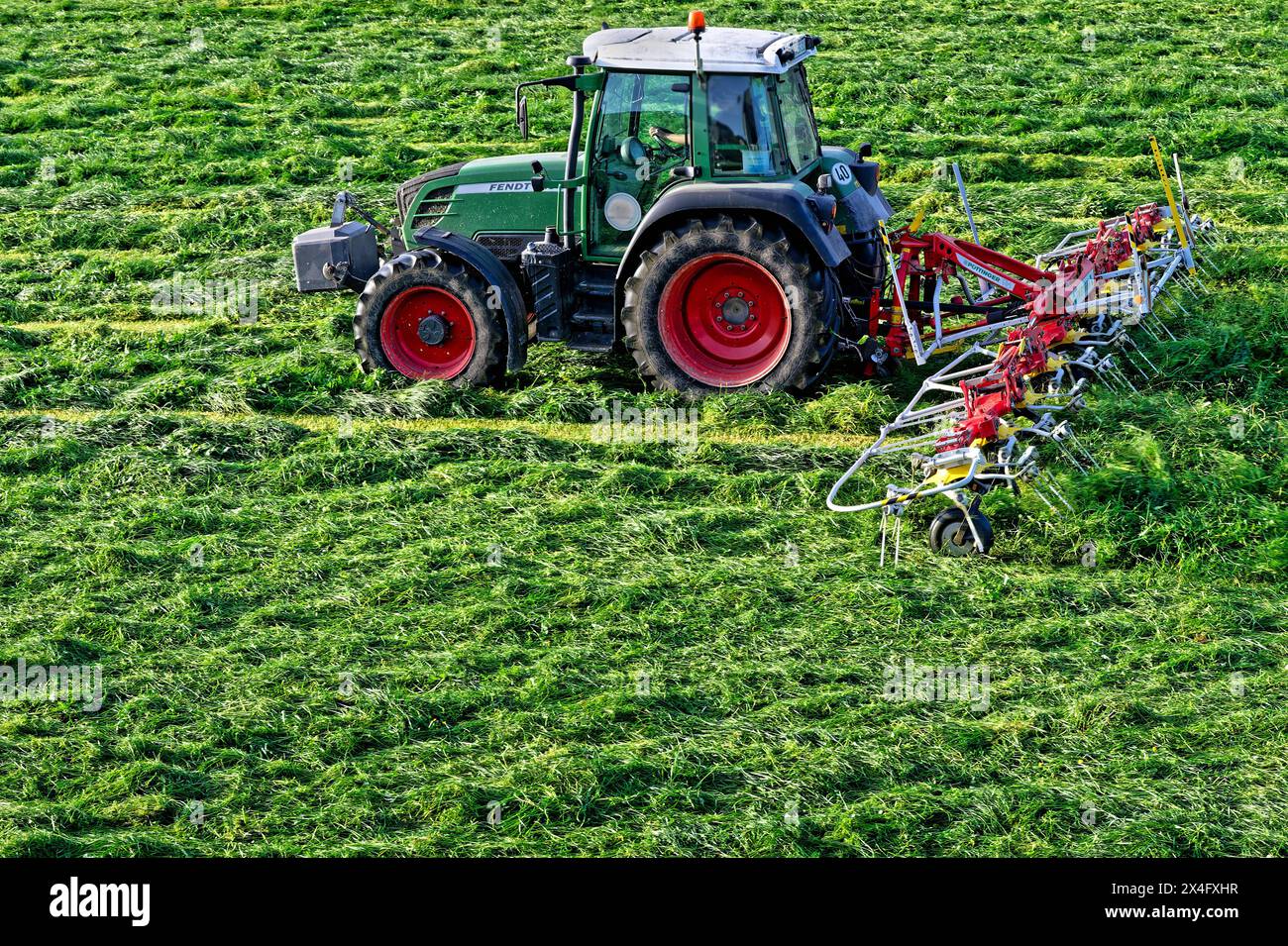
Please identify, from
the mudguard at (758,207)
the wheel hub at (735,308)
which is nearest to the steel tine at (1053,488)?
the mudguard at (758,207)

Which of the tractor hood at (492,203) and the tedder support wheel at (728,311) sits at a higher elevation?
the tractor hood at (492,203)

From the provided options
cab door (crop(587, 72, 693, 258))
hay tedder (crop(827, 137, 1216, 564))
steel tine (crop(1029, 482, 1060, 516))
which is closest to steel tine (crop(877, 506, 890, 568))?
hay tedder (crop(827, 137, 1216, 564))

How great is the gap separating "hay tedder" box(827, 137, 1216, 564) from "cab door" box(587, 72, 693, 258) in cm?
157

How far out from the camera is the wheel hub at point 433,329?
382 inches

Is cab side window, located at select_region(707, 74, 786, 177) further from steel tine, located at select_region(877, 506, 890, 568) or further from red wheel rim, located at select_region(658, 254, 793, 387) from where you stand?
steel tine, located at select_region(877, 506, 890, 568)

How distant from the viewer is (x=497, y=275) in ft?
31.2

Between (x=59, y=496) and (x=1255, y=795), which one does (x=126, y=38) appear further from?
(x=1255, y=795)

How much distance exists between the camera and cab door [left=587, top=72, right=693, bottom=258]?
9.27 metres

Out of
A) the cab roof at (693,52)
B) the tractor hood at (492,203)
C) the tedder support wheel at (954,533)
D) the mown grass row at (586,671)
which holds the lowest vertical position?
the mown grass row at (586,671)

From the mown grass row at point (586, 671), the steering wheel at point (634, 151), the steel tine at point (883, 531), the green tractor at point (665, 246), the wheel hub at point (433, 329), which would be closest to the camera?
the mown grass row at point (586, 671)

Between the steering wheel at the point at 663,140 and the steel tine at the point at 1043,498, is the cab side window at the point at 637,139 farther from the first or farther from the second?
the steel tine at the point at 1043,498

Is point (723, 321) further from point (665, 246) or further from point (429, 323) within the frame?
point (429, 323)

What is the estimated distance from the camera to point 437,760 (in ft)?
19.5

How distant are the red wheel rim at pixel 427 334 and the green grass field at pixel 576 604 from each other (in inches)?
10.6
